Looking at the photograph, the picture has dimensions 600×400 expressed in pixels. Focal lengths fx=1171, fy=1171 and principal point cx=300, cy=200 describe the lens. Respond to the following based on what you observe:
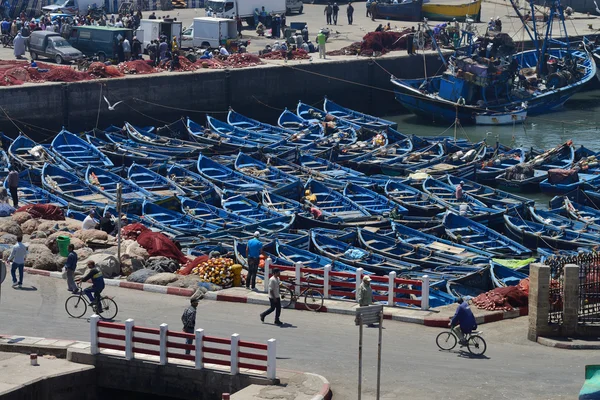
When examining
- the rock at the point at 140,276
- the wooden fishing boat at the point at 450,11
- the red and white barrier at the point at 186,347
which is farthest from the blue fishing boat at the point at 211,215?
the wooden fishing boat at the point at 450,11

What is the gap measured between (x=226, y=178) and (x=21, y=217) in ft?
43.3

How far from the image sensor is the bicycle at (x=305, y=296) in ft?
86.9

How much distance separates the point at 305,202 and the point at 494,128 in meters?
23.5

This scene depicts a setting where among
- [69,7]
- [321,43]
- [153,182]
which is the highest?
[69,7]

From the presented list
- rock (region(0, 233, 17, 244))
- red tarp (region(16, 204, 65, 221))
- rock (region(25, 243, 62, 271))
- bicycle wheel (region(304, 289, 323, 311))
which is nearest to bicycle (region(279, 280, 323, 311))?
bicycle wheel (region(304, 289, 323, 311))

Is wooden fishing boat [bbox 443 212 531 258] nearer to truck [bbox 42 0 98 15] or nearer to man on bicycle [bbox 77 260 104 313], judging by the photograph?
man on bicycle [bbox 77 260 104 313]

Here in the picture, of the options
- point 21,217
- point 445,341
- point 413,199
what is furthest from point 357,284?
point 413,199

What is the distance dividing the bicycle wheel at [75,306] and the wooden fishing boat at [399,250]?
12.0 metres

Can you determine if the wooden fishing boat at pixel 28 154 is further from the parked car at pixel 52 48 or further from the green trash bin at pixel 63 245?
the green trash bin at pixel 63 245

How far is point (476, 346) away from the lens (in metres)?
23.2

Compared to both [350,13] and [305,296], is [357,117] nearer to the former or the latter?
[350,13]

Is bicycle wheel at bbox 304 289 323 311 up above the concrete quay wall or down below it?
below

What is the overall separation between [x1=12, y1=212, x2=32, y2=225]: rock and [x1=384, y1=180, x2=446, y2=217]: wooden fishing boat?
14.3 metres

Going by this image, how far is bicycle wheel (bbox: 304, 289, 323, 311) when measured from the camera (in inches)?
1041
